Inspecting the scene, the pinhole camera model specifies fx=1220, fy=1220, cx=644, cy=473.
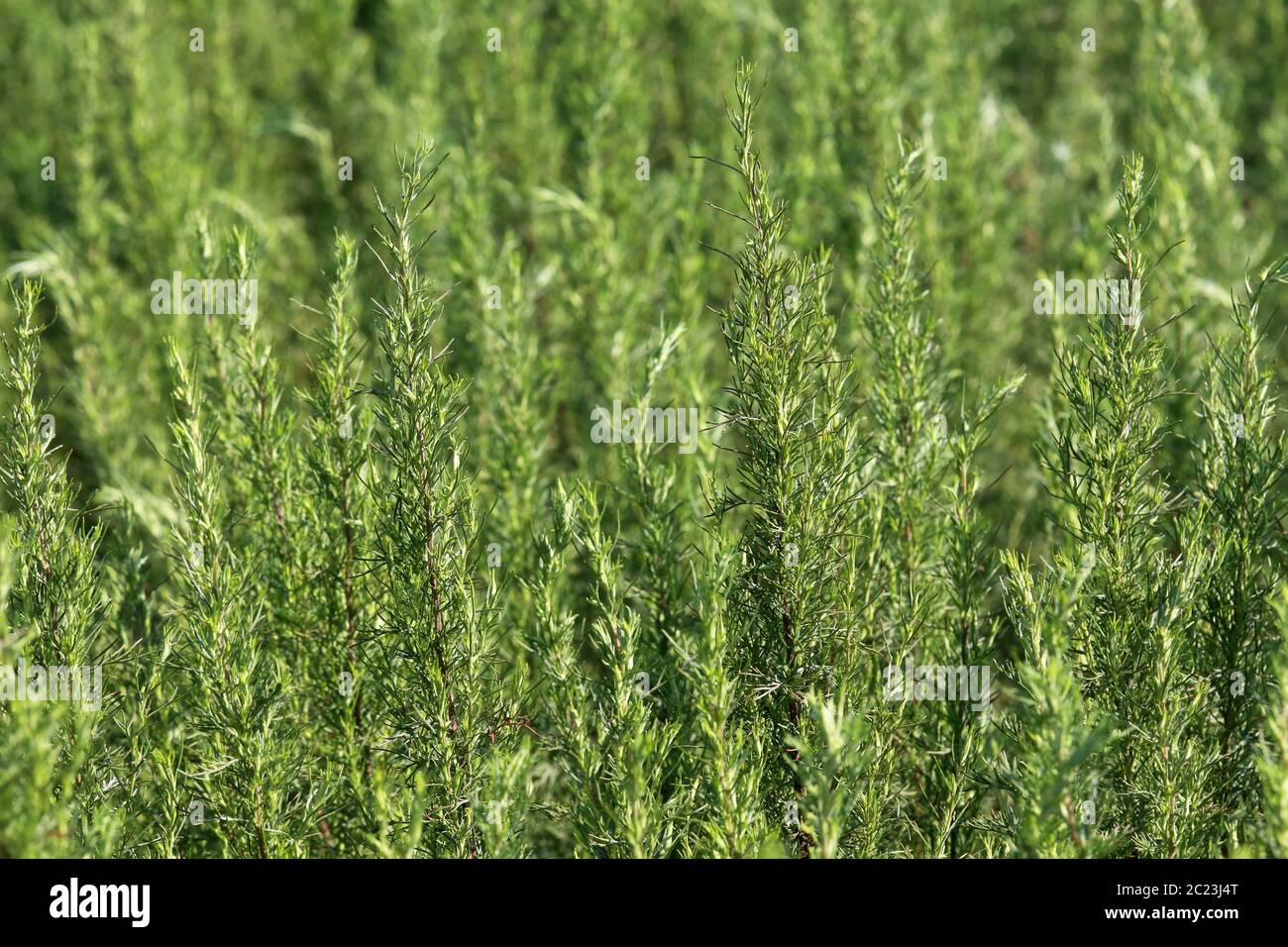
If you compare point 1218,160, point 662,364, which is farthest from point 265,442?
point 1218,160

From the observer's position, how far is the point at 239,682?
3.82 m

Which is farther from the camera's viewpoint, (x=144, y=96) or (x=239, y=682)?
(x=144, y=96)

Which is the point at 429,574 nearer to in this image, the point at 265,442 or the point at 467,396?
the point at 265,442

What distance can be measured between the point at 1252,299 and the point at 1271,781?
1.55 meters

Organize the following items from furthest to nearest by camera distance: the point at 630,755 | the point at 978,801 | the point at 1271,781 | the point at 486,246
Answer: the point at 486,246 < the point at 978,801 < the point at 630,755 < the point at 1271,781

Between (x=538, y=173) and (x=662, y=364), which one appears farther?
(x=538, y=173)

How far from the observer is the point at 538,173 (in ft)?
22.7

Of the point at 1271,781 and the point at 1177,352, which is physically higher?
the point at 1177,352

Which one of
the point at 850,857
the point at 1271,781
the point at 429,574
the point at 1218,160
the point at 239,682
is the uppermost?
the point at 1218,160

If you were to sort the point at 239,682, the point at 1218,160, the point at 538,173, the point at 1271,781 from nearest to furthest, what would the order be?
the point at 1271,781, the point at 239,682, the point at 1218,160, the point at 538,173

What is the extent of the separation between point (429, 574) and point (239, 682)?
2.25 feet

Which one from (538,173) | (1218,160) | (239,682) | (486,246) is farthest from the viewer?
(538,173)

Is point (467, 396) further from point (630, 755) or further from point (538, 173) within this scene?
point (630, 755)

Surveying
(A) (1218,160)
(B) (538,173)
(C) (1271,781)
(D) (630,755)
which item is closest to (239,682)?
(D) (630,755)
